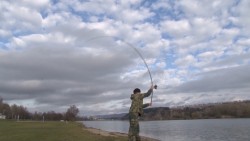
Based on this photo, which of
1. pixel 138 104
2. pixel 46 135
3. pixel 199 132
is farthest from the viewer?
pixel 199 132

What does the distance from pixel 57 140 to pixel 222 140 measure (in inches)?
1129

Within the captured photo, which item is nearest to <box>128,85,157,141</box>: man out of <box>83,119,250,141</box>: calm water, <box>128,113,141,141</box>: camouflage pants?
<box>128,113,141,141</box>: camouflage pants

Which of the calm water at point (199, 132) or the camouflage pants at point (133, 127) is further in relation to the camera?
the calm water at point (199, 132)

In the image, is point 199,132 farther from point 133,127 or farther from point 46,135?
point 133,127

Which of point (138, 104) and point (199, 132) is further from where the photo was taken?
point (199, 132)

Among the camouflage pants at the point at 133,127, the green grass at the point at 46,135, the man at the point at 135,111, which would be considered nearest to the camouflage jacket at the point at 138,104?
the man at the point at 135,111

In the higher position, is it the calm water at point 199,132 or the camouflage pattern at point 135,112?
the camouflage pattern at point 135,112

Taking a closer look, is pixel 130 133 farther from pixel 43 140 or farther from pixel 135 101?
pixel 43 140

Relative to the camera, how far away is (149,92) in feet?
40.4

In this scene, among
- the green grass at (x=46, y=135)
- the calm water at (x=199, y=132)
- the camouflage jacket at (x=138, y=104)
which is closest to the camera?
the camouflage jacket at (x=138, y=104)

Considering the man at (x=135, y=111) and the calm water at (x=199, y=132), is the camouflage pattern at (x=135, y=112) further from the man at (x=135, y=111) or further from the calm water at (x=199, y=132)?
the calm water at (x=199, y=132)

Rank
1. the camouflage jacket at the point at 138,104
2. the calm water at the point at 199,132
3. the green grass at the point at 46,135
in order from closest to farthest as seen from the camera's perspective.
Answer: the camouflage jacket at the point at 138,104 → the green grass at the point at 46,135 → the calm water at the point at 199,132

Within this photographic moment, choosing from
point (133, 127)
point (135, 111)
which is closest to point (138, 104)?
point (135, 111)

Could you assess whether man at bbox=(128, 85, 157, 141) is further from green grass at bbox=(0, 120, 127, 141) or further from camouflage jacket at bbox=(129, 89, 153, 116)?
green grass at bbox=(0, 120, 127, 141)
